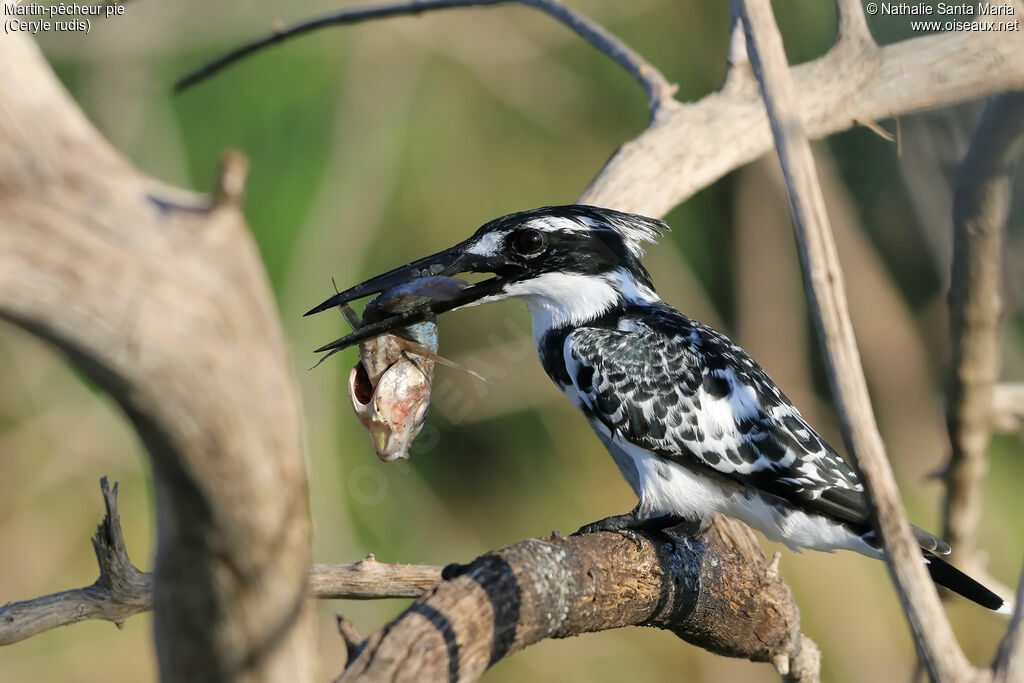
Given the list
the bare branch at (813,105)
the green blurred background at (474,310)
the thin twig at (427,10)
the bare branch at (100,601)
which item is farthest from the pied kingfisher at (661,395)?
the green blurred background at (474,310)

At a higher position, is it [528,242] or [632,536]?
[528,242]

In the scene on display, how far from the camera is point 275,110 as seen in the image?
3832mm

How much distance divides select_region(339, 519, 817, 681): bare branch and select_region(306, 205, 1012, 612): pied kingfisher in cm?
9

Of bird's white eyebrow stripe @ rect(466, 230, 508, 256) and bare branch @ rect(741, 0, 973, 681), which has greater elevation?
bird's white eyebrow stripe @ rect(466, 230, 508, 256)

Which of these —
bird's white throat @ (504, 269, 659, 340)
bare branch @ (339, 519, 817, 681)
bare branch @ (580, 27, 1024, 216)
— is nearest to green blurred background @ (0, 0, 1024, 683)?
bare branch @ (580, 27, 1024, 216)

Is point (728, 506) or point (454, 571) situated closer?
point (454, 571)

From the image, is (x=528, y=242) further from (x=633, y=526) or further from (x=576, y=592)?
(x=576, y=592)

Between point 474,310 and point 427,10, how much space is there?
1.76m

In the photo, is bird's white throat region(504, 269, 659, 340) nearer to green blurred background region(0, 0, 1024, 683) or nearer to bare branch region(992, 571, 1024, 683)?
bare branch region(992, 571, 1024, 683)

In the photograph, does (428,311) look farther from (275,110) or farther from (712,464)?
(275,110)

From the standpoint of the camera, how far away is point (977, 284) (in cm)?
226

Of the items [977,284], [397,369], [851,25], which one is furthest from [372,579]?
[851,25]

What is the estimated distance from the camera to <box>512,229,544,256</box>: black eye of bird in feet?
5.91

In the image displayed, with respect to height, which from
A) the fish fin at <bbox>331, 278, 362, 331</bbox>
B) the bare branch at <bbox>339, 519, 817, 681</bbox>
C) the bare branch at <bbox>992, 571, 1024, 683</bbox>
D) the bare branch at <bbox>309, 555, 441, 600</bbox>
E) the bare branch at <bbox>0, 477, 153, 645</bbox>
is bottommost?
the bare branch at <bbox>992, 571, 1024, 683</bbox>
